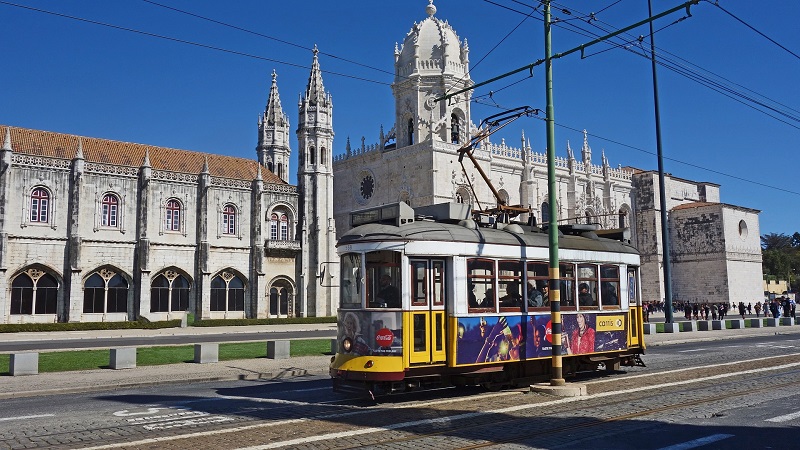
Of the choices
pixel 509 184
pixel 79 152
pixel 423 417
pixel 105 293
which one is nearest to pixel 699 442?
pixel 423 417

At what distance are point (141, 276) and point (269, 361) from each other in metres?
25.9

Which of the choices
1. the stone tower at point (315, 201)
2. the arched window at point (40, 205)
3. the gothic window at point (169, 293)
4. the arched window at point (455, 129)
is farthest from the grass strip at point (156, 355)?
the arched window at point (455, 129)

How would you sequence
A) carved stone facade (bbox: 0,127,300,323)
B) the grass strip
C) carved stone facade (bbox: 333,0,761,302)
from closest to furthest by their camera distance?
the grass strip, carved stone facade (bbox: 0,127,300,323), carved stone facade (bbox: 333,0,761,302)

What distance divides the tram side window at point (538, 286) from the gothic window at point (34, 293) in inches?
1430

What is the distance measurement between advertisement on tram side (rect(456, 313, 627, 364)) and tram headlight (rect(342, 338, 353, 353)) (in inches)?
76.7

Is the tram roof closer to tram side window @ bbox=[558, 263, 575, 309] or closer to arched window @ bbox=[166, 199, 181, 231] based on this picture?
tram side window @ bbox=[558, 263, 575, 309]

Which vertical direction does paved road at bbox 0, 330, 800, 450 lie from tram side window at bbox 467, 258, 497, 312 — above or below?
below

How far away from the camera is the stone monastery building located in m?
40.6

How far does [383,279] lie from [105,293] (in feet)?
118

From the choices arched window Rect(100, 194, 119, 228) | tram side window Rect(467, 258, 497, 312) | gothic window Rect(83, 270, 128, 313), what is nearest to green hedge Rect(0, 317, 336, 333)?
gothic window Rect(83, 270, 128, 313)

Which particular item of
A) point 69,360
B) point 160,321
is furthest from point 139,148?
point 69,360

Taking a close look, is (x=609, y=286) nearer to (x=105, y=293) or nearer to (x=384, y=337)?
(x=384, y=337)

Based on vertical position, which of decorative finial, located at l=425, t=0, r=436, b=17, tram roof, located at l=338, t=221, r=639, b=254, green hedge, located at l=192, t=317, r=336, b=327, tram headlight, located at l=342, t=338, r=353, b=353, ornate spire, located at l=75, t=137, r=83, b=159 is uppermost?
decorative finial, located at l=425, t=0, r=436, b=17

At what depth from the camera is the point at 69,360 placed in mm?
19969
